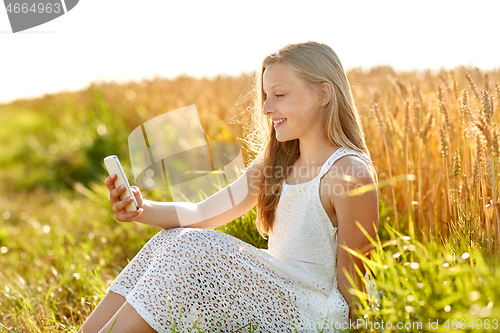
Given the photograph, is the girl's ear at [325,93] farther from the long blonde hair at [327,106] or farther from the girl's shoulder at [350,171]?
the girl's shoulder at [350,171]

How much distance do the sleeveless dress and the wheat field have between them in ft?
0.67

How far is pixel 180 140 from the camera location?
2643mm

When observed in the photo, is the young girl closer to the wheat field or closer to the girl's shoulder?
the girl's shoulder

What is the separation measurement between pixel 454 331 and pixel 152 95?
5.15 metres

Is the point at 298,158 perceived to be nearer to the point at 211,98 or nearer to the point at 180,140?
the point at 180,140

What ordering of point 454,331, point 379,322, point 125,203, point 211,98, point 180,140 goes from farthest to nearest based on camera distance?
point 211,98, point 180,140, point 125,203, point 379,322, point 454,331

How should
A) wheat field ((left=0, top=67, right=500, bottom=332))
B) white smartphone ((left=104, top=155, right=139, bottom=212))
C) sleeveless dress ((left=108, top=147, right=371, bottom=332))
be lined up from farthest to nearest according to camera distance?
1. white smartphone ((left=104, top=155, right=139, bottom=212))
2. sleeveless dress ((left=108, top=147, right=371, bottom=332))
3. wheat field ((left=0, top=67, right=500, bottom=332))

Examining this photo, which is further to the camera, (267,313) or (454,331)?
(267,313)

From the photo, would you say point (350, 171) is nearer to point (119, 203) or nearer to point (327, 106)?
Result: point (327, 106)

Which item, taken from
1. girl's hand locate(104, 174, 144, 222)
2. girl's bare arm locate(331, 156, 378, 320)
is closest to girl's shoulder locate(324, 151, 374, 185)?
girl's bare arm locate(331, 156, 378, 320)

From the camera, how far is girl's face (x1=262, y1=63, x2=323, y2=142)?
1.62 meters

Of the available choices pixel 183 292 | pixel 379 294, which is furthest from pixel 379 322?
pixel 183 292

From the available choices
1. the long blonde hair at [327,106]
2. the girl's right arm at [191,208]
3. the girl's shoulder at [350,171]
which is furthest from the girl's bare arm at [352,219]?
the girl's right arm at [191,208]

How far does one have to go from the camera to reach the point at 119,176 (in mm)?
1562
